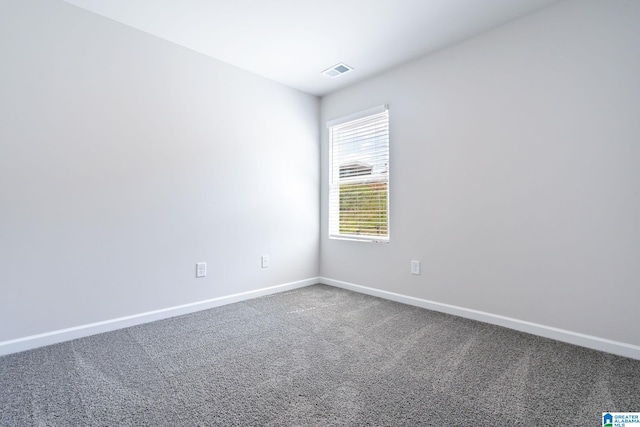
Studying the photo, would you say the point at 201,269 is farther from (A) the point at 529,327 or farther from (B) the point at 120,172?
(A) the point at 529,327

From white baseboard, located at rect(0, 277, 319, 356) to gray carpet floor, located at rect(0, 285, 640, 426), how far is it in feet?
0.23

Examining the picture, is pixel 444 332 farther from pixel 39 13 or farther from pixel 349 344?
pixel 39 13

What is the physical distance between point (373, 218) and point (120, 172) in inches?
92.3

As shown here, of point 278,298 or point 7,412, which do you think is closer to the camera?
point 7,412

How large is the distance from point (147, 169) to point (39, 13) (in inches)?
46.4

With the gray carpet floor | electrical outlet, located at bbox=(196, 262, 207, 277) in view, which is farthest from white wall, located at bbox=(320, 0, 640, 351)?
electrical outlet, located at bbox=(196, 262, 207, 277)

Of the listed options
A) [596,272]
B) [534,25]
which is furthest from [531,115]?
[596,272]

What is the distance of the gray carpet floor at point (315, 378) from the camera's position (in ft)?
4.24

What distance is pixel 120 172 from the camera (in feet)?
7.55

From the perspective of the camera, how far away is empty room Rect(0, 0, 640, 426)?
4.96 feet

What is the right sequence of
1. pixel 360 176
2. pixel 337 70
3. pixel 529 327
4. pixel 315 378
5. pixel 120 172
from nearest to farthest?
pixel 315 378 < pixel 529 327 < pixel 120 172 < pixel 337 70 < pixel 360 176

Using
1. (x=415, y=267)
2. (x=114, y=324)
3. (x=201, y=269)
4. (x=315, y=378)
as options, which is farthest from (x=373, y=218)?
(x=114, y=324)

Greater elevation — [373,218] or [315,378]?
[373,218]

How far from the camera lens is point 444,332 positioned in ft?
7.20
